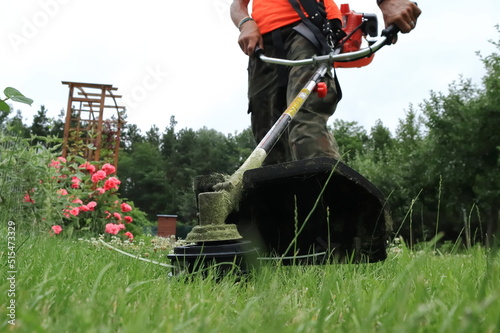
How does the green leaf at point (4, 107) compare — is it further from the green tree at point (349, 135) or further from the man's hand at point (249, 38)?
the green tree at point (349, 135)

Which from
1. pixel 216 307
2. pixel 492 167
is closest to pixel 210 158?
pixel 492 167

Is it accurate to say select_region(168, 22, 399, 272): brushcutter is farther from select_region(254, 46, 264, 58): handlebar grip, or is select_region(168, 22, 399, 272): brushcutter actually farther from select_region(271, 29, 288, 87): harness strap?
select_region(271, 29, 288, 87): harness strap

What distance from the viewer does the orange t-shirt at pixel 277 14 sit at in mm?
3217

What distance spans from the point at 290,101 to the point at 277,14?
67 cm

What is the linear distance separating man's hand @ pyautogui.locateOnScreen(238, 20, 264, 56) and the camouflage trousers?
136mm

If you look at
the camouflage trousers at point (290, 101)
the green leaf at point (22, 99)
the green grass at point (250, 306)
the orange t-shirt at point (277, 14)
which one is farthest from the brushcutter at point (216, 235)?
the orange t-shirt at point (277, 14)

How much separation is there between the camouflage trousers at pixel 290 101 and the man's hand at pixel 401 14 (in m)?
0.44

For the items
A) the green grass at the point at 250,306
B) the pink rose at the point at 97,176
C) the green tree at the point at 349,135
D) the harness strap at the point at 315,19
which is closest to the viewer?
the green grass at the point at 250,306

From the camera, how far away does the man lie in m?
2.75

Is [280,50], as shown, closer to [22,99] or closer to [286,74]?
[286,74]

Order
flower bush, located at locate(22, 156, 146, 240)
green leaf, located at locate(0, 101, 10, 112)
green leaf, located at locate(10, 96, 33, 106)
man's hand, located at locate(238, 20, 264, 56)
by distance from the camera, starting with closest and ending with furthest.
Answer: green leaf, located at locate(0, 101, 10, 112)
green leaf, located at locate(10, 96, 33, 106)
man's hand, located at locate(238, 20, 264, 56)
flower bush, located at locate(22, 156, 146, 240)

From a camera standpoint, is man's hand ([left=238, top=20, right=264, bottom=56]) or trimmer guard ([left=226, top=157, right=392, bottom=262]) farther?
man's hand ([left=238, top=20, right=264, bottom=56])

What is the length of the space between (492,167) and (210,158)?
37067 mm

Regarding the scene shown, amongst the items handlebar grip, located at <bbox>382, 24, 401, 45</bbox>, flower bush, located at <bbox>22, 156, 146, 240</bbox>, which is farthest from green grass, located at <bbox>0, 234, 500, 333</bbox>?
flower bush, located at <bbox>22, 156, 146, 240</bbox>
